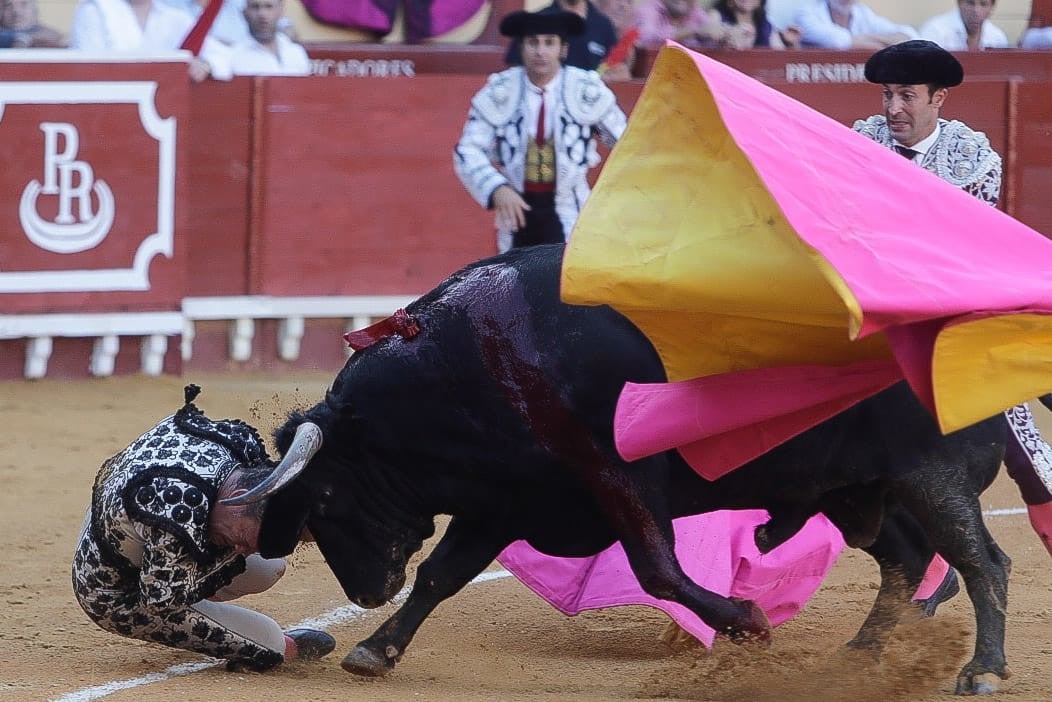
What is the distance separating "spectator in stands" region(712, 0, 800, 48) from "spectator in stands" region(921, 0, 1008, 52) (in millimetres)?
941

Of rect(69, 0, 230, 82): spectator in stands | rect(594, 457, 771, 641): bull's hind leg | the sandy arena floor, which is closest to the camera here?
rect(594, 457, 771, 641): bull's hind leg

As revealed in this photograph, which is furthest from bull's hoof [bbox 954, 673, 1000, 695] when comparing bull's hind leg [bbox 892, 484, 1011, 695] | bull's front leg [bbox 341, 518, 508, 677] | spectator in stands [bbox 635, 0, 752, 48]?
spectator in stands [bbox 635, 0, 752, 48]

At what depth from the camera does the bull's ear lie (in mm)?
→ 3748

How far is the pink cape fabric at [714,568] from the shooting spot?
4.40 m

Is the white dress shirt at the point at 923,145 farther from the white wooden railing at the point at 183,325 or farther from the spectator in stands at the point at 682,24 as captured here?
the spectator in stands at the point at 682,24

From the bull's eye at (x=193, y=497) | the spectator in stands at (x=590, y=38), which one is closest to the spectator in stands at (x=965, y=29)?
the spectator in stands at (x=590, y=38)

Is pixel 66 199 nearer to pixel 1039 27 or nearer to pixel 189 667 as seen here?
pixel 189 667

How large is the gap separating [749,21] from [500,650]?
5463 mm

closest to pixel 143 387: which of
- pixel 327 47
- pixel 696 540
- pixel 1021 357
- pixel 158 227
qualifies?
pixel 158 227

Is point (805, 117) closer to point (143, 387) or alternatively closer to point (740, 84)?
point (740, 84)

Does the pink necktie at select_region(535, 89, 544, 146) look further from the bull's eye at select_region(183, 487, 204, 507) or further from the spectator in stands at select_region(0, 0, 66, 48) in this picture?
the bull's eye at select_region(183, 487, 204, 507)

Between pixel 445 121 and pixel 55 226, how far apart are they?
182 centimetres

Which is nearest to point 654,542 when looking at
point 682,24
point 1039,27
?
point 682,24

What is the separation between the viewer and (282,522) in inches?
148
